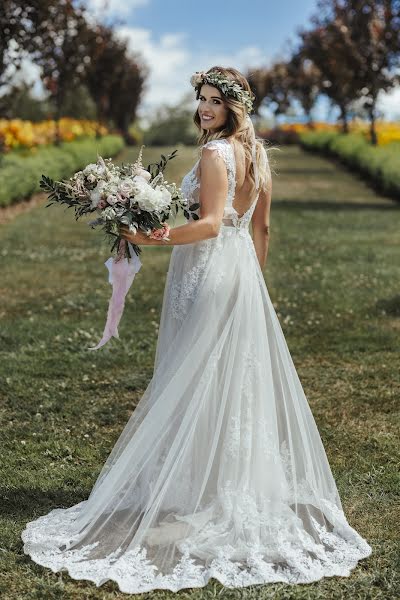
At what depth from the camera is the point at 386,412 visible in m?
6.27

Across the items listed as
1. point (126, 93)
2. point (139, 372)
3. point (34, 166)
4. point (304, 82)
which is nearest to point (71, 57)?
point (34, 166)

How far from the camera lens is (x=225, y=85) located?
4.04 m

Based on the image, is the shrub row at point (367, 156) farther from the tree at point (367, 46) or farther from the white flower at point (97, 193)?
the white flower at point (97, 193)

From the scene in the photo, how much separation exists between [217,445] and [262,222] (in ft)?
4.27

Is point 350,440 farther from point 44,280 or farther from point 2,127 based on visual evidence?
point 2,127

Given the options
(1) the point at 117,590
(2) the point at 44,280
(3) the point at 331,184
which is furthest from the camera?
(3) the point at 331,184

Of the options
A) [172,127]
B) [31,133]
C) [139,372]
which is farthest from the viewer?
[172,127]

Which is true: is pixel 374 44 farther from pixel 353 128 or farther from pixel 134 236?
pixel 134 236

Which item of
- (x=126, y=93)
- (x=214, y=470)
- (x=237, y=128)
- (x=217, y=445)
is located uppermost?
(x=126, y=93)

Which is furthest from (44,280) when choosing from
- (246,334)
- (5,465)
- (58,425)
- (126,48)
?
(126,48)

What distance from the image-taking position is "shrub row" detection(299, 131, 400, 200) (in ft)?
67.9

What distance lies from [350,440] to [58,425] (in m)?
1.99

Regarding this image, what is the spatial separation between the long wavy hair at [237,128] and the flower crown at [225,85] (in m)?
0.02

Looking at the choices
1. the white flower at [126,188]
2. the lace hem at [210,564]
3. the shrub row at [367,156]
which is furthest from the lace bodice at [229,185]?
the shrub row at [367,156]
